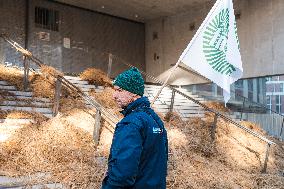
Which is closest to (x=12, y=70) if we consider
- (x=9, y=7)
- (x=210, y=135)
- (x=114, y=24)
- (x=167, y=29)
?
(x=9, y=7)

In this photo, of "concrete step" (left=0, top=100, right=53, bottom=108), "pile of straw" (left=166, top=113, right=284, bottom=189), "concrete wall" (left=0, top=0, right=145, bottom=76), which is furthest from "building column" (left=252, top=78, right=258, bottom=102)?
"concrete step" (left=0, top=100, right=53, bottom=108)

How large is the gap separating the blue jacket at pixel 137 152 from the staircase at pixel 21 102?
567 cm

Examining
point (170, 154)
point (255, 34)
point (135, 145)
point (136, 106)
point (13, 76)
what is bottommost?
point (170, 154)

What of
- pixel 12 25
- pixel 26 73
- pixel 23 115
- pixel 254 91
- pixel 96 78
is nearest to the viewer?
pixel 23 115

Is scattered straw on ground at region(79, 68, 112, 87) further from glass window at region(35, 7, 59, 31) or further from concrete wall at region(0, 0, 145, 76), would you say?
glass window at region(35, 7, 59, 31)

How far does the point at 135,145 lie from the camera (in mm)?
2326

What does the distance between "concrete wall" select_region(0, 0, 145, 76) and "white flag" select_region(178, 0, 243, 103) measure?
978 centimetres

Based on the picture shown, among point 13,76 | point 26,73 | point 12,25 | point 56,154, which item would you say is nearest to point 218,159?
point 56,154

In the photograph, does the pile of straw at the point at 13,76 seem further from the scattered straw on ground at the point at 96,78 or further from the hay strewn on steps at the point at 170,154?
the scattered straw on ground at the point at 96,78

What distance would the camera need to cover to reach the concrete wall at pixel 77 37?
14062 mm

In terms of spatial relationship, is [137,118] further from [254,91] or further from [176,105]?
[254,91]

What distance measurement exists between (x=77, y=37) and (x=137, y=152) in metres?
14.0

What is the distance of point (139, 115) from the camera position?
249cm

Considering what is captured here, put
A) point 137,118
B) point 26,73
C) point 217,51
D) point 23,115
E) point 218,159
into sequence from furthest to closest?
point 26,73 < point 218,159 < point 23,115 < point 217,51 < point 137,118
